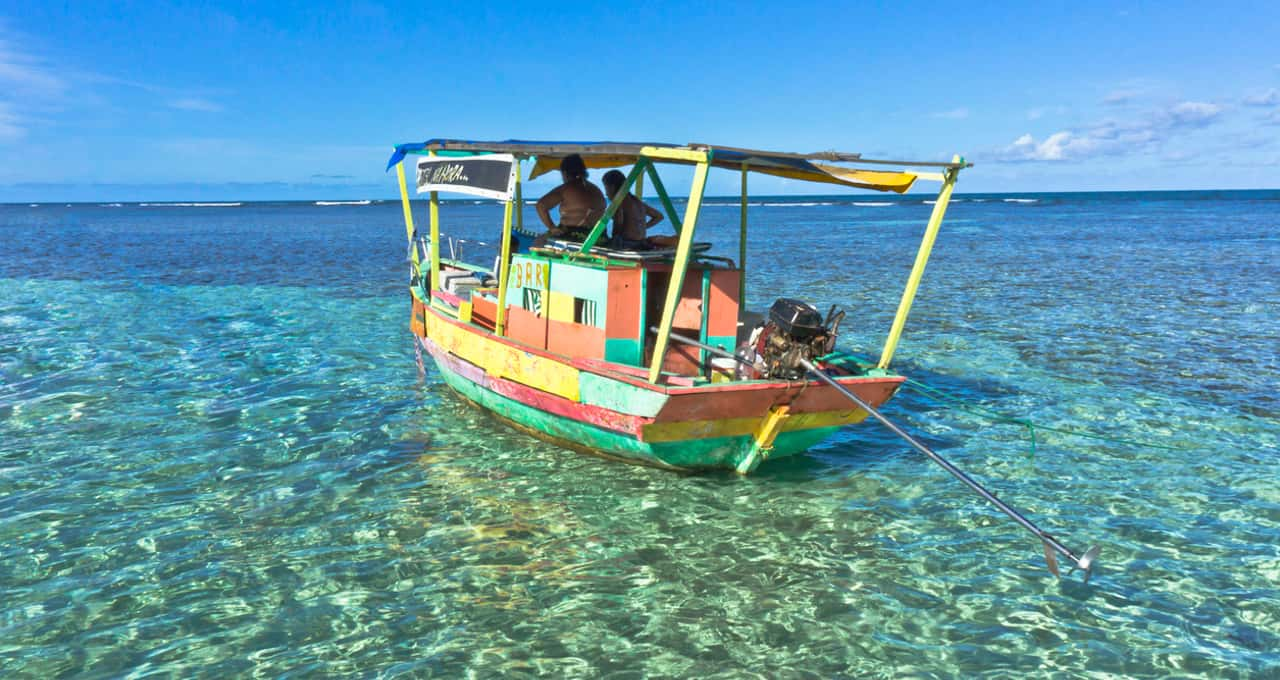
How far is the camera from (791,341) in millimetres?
7480

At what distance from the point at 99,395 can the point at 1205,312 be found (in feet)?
68.0

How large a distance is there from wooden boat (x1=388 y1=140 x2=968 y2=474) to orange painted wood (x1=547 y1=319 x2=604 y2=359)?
0.7 inches

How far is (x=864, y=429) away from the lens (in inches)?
400

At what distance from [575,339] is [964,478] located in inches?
159

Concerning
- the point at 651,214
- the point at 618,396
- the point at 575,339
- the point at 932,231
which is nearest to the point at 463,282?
the point at 651,214

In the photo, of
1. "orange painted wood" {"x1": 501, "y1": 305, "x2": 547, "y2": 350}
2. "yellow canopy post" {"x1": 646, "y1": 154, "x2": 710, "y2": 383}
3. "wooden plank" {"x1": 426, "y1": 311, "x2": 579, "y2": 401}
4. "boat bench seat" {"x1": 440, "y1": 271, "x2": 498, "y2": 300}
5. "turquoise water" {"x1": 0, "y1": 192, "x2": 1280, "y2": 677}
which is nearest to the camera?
"turquoise water" {"x1": 0, "y1": 192, "x2": 1280, "y2": 677}

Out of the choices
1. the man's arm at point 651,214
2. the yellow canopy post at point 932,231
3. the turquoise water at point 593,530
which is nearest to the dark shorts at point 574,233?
the man's arm at point 651,214

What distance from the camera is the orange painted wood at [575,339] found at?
821 centimetres

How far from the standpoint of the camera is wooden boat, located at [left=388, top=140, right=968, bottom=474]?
24.0 ft

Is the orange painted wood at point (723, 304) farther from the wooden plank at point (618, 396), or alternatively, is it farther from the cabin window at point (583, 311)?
the wooden plank at point (618, 396)

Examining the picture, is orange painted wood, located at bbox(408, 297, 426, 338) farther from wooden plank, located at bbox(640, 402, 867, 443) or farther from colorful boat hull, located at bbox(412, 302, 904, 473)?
wooden plank, located at bbox(640, 402, 867, 443)

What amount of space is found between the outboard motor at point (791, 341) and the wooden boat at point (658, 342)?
0.01 m

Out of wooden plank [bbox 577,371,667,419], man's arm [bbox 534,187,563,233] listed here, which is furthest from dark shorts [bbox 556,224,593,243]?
wooden plank [bbox 577,371,667,419]

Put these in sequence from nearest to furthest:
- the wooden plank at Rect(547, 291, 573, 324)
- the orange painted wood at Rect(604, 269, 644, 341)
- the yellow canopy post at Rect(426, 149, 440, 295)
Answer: the orange painted wood at Rect(604, 269, 644, 341) → the wooden plank at Rect(547, 291, 573, 324) → the yellow canopy post at Rect(426, 149, 440, 295)
